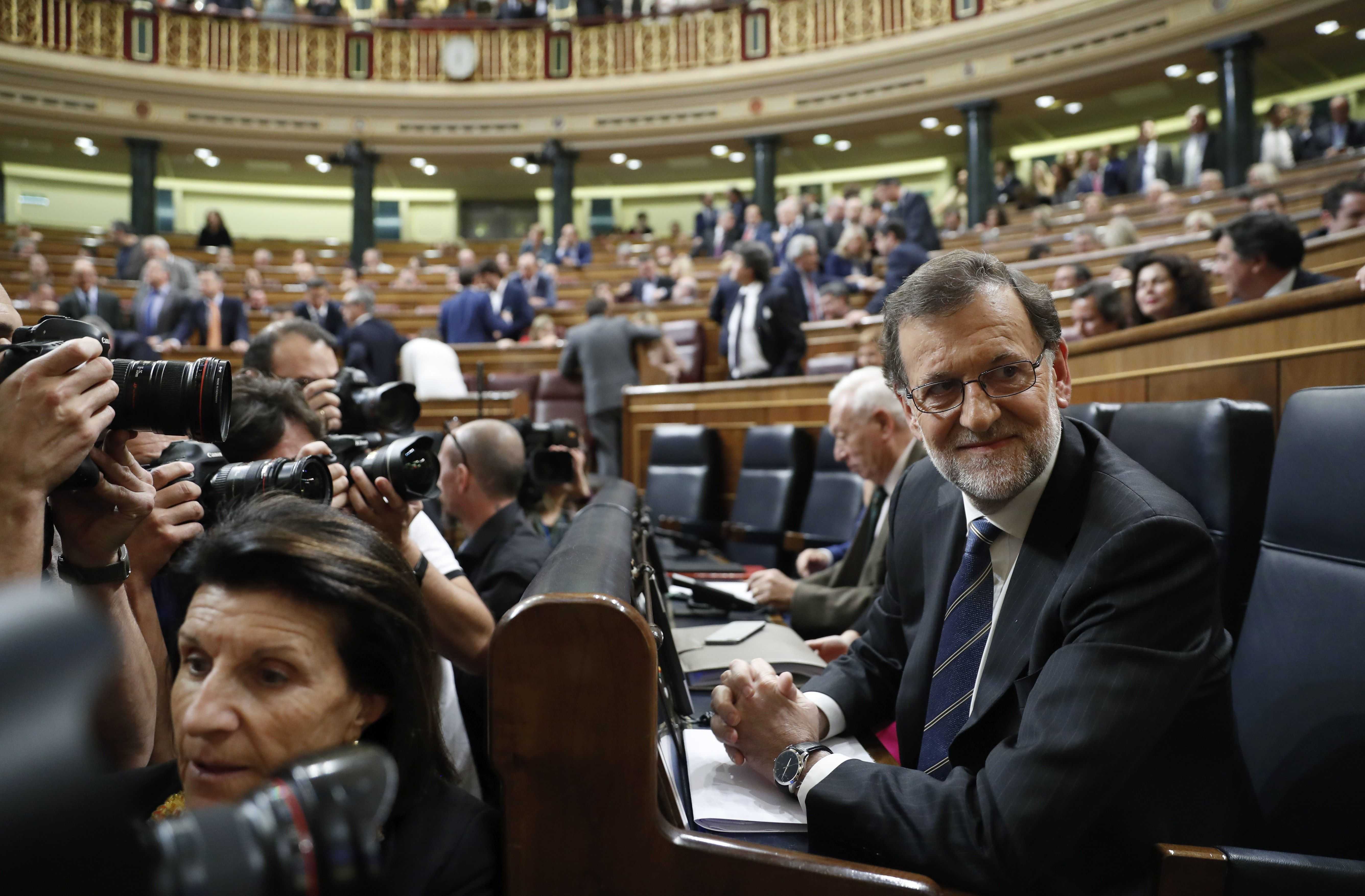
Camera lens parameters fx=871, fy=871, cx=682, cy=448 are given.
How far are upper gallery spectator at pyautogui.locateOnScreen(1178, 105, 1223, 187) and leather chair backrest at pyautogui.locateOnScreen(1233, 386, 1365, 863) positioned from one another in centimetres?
793

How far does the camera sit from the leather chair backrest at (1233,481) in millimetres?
1341

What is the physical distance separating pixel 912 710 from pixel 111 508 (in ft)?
3.35

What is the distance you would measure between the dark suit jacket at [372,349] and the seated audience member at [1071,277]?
12.2ft

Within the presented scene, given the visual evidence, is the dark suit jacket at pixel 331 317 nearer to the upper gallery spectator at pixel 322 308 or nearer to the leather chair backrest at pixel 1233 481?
the upper gallery spectator at pixel 322 308

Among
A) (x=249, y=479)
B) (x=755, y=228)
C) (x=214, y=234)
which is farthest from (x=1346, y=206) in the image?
(x=214, y=234)

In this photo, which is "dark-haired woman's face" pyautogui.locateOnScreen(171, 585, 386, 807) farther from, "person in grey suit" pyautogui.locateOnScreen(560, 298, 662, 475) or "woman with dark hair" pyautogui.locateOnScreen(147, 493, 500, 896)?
"person in grey suit" pyautogui.locateOnScreen(560, 298, 662, 475)

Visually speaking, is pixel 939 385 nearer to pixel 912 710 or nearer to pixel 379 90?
pixel 912 710

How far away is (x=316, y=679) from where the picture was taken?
31.9 inches

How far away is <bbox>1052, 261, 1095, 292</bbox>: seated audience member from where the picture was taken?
4266 mm

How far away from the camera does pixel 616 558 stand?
1087 millimetres

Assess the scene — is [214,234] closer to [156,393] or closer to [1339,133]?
[156,393]

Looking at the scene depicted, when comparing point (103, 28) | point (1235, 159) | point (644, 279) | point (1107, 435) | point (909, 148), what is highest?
point (103, 28)

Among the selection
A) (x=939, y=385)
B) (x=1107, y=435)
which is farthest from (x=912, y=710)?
(x=1107, y=435)

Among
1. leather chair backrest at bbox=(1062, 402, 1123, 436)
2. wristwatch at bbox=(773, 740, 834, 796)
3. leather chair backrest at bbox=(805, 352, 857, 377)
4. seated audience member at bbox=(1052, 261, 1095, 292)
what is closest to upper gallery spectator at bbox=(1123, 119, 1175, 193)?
seated audience member at bbox=(1052, 261, 1095, 292)
